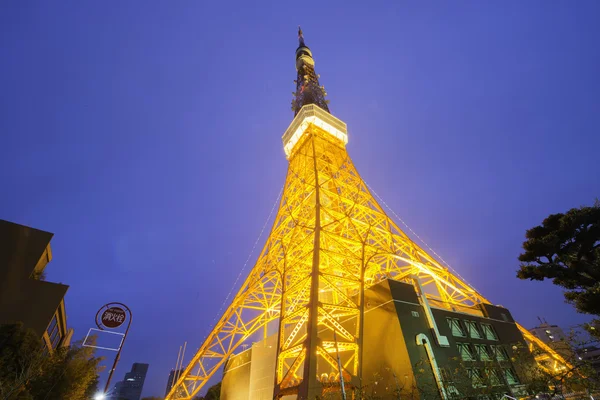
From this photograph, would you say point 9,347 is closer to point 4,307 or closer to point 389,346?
point 4,307

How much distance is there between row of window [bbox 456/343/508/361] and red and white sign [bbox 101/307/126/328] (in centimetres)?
1409

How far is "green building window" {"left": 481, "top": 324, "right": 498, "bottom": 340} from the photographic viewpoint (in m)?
16.6

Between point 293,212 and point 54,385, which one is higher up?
point 293,212

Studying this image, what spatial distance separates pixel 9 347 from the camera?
10906 mm

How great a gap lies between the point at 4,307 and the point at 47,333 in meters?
2.59

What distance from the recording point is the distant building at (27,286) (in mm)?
14281

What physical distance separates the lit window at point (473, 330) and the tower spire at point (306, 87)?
18.9 m

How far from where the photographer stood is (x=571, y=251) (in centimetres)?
1251

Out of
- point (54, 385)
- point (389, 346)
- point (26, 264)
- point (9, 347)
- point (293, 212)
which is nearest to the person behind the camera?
point (9, 347)

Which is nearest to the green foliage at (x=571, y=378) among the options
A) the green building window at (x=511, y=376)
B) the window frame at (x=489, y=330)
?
the green building window at (x=511, y=376)

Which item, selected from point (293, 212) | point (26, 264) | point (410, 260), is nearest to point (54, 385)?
point (26, 264)

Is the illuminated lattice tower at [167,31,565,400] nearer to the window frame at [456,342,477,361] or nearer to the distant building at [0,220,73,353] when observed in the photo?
the window frame at [456,342,477,361]

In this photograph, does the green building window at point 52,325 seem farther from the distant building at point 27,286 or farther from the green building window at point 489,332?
the green building window at point 489,332

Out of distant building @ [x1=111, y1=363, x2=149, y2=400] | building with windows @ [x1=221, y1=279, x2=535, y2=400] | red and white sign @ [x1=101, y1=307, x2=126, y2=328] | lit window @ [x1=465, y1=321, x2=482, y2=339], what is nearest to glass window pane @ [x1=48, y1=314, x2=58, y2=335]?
red and white sign @ [x1=101, y1=307, x2=126, y2=328]
